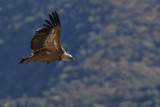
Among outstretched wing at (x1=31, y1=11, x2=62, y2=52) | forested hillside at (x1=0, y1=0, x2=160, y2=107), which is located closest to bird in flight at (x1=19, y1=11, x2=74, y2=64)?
outstretched wing at (x1=31, y1=11, x2=62, y2=52)

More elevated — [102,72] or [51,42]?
[102,72]

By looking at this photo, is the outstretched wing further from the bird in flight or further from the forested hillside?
the forested hillside

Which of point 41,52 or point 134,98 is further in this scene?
point 134,98

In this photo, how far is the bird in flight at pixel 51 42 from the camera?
1953 centimetres

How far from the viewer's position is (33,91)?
186m

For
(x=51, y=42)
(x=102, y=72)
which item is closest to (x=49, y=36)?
(x=51, y=42)

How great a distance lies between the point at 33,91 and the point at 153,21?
159 ft

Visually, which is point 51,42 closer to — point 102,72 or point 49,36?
point 49,36

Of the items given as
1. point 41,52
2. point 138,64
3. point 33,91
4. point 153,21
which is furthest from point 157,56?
point 41,52

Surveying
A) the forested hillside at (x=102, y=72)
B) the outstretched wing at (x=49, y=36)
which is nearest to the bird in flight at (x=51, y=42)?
the outstretched wing at (x=49, y=36)

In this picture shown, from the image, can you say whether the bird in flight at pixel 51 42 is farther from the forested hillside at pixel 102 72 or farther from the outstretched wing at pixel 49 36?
the forested hillside at pixel 102 72

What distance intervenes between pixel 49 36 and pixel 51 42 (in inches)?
9.3

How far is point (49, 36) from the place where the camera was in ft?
64.8

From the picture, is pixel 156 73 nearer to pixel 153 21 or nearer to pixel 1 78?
pixel 153 21
